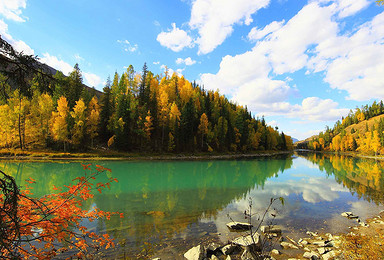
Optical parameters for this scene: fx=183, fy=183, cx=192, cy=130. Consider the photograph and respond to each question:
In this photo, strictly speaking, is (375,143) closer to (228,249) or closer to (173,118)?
(173,118)

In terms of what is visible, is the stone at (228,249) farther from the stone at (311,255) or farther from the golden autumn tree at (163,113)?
the golden autumn tree at (163,113)

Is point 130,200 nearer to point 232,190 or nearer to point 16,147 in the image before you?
point 232,190

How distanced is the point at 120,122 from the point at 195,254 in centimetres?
4474

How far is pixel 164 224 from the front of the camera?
1068 centimetres

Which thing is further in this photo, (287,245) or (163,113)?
(163,113)

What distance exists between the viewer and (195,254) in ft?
24.3

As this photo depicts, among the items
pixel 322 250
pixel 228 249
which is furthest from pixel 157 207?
pixel 322 250

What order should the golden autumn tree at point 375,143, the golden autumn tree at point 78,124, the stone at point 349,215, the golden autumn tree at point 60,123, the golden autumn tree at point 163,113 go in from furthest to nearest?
1. the golden autumn tree at point 375,143
2. the golden autumn tree at point 163,113
3. the golden autumn tree at point 78,124
4. the golden autumn tree at point 60,123
5. the stone at point 349,215

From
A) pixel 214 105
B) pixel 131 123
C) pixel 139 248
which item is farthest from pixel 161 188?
pixel 214 105

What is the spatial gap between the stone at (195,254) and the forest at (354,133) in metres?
112

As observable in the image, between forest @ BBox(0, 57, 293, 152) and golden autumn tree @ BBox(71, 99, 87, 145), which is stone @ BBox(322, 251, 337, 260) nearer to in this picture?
forest @ BBox(0, 57, 293, 152)

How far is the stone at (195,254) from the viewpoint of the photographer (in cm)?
728

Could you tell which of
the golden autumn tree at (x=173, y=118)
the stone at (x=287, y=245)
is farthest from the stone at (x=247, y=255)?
the golden autumn tree at (x=173, y=118)

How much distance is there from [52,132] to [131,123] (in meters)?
18.2
